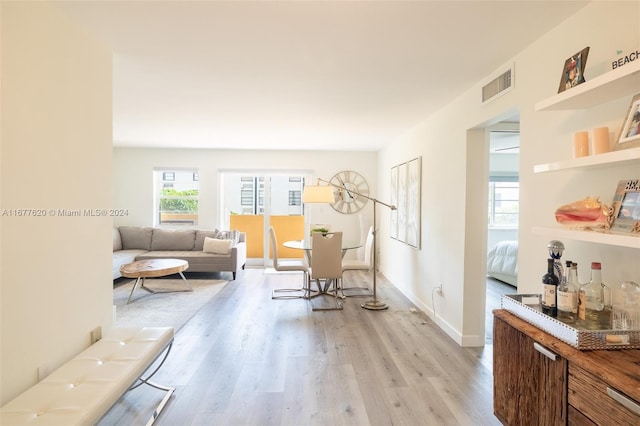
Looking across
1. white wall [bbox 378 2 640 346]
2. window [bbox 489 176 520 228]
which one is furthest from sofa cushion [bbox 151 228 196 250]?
window [bbox 489 176 520 228]

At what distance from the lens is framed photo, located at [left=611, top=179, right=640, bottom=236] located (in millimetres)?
1324

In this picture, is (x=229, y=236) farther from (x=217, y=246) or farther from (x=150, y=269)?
(x=150, y=269)

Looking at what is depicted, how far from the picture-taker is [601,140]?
1440 millimetres

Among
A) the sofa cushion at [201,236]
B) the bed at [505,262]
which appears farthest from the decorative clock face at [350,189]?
the bed at [505,262]

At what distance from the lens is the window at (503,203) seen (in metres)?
7.27

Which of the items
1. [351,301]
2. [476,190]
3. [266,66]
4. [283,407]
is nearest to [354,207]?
[351,301]

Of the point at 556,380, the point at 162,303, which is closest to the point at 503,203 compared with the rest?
the point at 556,380

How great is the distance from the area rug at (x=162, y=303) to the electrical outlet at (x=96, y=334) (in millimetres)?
1273

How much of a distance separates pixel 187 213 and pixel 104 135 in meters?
4.67

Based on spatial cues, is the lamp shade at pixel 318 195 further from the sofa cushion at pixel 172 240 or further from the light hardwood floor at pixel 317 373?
the sofa cushion at pixel 172 240

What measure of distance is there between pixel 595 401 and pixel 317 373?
181 cm

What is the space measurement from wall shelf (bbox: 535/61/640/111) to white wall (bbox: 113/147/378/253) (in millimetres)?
5178

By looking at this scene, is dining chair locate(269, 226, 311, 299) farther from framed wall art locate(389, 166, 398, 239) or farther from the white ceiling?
the white ceiling

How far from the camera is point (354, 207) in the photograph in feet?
22.3
